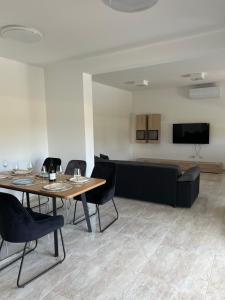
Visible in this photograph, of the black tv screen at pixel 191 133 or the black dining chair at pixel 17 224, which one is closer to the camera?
the black dining chair at pixel 17 224

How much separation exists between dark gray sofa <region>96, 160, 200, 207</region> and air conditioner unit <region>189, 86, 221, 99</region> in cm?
347

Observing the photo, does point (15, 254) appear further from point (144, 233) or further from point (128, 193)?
point (128, 193)

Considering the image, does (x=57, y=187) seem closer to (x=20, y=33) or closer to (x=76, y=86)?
(x=20, y=33)

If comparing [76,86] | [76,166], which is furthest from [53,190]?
[76,86]

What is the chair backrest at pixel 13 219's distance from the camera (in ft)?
6.84

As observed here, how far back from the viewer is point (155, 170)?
4.22m

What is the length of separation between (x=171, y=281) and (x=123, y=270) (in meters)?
0.47

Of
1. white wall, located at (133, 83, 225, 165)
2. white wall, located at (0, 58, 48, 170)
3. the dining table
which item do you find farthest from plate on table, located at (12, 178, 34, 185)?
white wall, located at (133, 83, 225, 165)

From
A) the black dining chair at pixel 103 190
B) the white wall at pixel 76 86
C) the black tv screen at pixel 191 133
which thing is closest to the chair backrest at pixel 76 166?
the black dining chair at pixel 103 190

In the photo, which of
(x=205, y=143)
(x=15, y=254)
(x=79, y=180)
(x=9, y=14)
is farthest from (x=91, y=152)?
(x=205, y=143)

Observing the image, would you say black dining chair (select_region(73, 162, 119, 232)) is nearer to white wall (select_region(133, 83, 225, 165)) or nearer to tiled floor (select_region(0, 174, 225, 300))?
tiled floor (select_region(0, 174, 225, 300))

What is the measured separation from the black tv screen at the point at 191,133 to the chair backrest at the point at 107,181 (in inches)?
187

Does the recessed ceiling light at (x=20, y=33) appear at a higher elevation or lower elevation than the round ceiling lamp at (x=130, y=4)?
higher

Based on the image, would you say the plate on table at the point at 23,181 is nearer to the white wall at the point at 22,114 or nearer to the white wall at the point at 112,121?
the white wall at the point at 22,114
